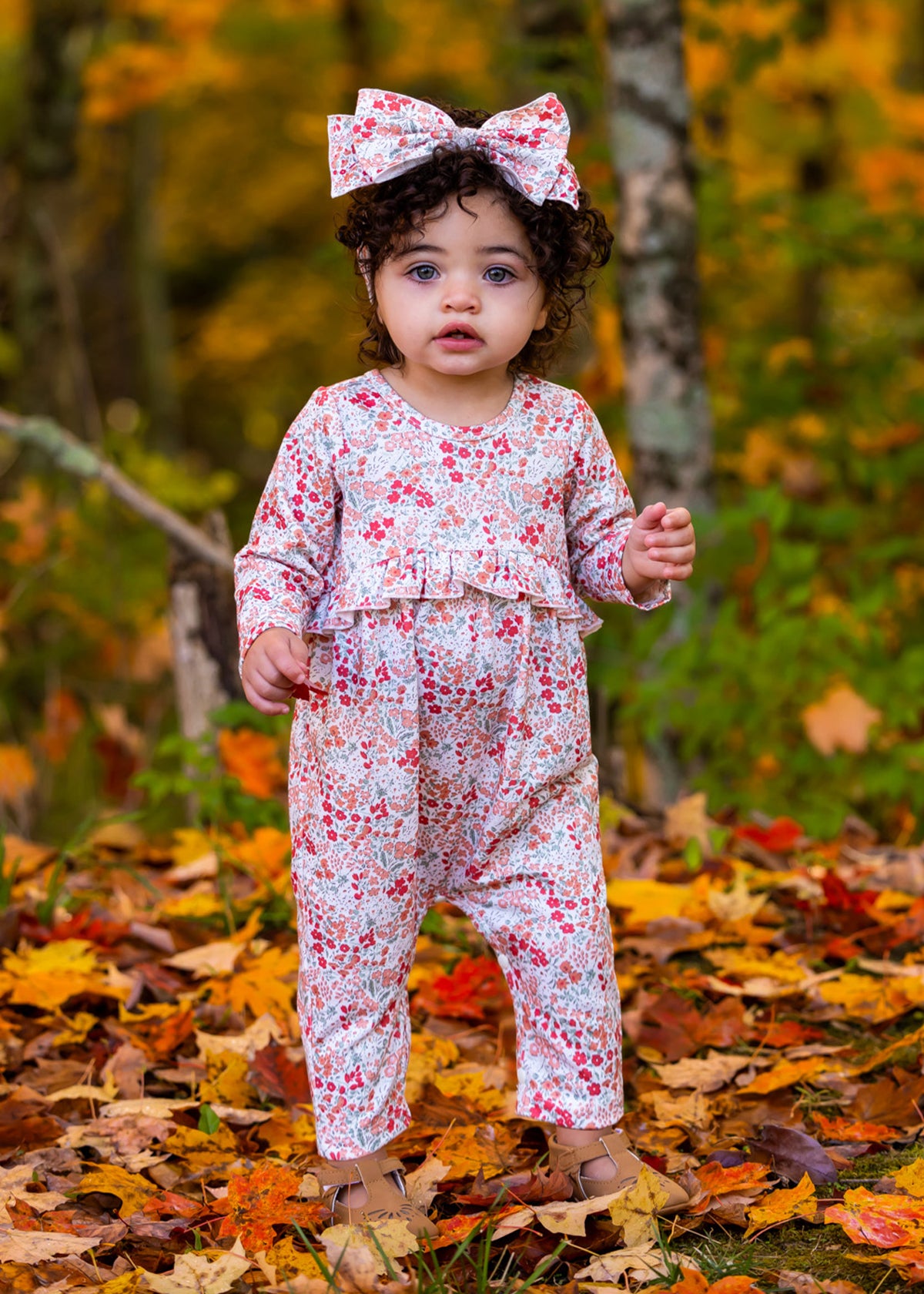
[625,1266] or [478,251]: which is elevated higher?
[478,251]

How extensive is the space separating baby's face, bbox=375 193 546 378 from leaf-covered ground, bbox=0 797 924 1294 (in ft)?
4.05

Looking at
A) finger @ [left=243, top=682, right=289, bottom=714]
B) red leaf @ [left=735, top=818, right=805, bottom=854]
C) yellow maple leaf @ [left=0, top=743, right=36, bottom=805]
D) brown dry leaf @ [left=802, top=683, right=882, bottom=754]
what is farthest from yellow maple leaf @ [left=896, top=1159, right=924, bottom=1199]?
yellow maple leaf @ [left=0, top=743, right=36, bottom=805]

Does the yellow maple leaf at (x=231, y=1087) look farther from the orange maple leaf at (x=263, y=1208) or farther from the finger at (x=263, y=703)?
the finger at (x=263, y=703)

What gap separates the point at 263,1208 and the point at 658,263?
3378 mm

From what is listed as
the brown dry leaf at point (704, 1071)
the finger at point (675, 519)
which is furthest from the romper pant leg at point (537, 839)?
the brown dry leaf at point (704, 1071)

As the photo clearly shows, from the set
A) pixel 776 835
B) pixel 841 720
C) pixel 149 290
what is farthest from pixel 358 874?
pixel 149 290

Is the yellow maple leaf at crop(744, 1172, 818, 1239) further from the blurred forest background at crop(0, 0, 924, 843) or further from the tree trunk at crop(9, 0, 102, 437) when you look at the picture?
the tree trunk at crop(9, 0, 102, 437)

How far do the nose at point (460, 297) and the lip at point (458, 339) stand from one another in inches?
1.0

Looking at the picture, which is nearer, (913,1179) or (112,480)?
(913,1179)

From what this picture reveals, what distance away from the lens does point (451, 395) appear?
2176mm

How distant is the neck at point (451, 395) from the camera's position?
7.11ft

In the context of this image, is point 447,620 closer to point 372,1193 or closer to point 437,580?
point 437,580

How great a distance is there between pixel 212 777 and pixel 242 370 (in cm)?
1451

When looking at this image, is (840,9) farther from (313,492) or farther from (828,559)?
(313,492)
